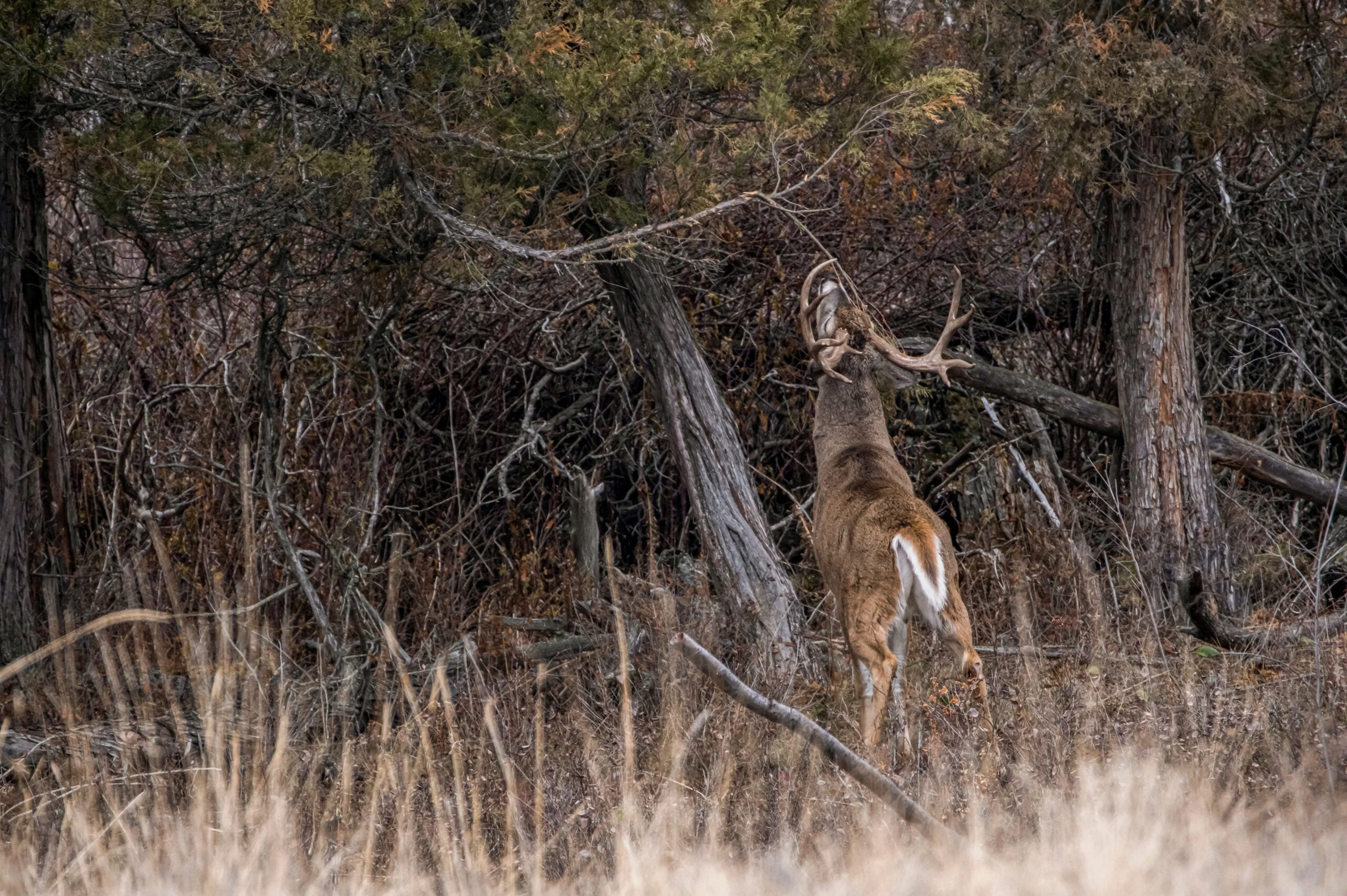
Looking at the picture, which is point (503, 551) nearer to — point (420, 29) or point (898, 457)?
point (898, 457)

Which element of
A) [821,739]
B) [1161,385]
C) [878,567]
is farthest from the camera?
[1161,385]

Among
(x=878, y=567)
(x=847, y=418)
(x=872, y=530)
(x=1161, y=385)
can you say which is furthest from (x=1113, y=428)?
(x=878, y=567)

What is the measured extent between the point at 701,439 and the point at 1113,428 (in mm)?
2460

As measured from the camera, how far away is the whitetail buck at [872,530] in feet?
18.7

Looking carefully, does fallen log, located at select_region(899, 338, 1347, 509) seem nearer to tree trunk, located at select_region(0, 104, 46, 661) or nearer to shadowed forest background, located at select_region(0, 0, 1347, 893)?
shadowed forest background, located at select_region(0, 0, 1347, 893)

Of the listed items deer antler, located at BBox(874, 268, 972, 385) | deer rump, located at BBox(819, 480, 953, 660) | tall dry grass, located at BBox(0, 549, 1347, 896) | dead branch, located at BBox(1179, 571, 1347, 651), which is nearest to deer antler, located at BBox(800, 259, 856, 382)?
deer antler, located at BBox(874, 268, 972, 385)

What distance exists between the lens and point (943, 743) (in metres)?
5.13

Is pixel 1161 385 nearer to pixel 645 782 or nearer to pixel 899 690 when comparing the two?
pixel 899 690

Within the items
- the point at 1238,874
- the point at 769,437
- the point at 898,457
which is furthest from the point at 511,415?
the point at 1238,874

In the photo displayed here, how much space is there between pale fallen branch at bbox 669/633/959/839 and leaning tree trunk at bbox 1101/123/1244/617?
3871 mm

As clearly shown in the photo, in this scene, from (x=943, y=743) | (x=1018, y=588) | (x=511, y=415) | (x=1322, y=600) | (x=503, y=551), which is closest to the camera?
(x=943, y=743)

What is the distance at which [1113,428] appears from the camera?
7996 millimetres

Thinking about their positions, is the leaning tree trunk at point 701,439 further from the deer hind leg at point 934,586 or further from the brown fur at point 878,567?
the deer hind leg at point 934,586

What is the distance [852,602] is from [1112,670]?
1108mm
